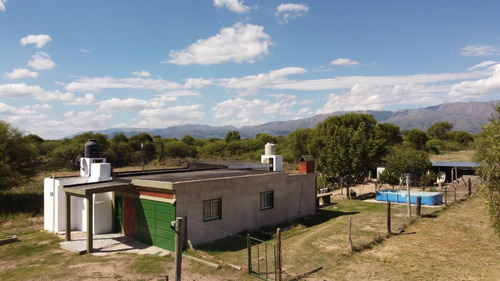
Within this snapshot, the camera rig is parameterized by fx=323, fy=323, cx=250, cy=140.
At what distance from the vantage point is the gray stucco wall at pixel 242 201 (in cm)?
1475

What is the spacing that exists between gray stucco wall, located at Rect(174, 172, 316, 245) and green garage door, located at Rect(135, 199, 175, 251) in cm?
73

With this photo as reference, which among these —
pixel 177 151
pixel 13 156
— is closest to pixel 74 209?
pixel 13 156

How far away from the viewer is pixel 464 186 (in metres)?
33.3

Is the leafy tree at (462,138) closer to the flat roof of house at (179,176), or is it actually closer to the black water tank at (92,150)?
the flat roof of house at (179,176)

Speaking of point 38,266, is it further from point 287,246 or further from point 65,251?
point 287,246

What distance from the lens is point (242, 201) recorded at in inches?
686

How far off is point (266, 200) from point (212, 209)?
14.4ft

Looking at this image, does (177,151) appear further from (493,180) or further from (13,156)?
(493,180)

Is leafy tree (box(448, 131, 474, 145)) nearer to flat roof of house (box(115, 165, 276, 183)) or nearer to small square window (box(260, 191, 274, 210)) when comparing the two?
small square window (box(260, 191, 274, 210))

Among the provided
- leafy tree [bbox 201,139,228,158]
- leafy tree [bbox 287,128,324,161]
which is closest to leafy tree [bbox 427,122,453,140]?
leafy tree [bbox 287,128,324,161]

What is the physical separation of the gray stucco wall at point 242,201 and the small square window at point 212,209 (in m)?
0.19

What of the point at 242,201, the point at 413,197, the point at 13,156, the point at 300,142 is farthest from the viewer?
the point at 300,142

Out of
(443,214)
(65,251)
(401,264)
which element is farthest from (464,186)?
(65,251)

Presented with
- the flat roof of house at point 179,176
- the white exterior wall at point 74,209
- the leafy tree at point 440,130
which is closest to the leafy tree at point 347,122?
the flat roof of house at point 179,176
